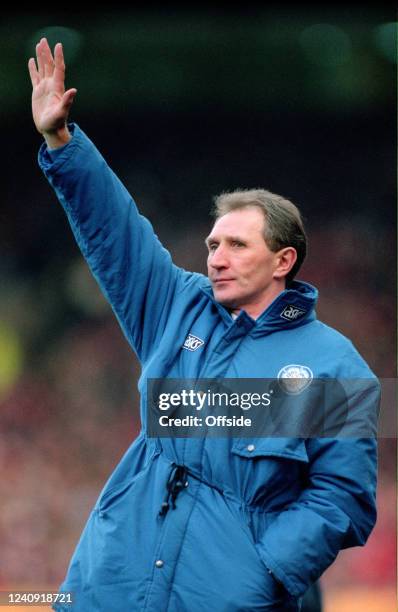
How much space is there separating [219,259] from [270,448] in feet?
1.58

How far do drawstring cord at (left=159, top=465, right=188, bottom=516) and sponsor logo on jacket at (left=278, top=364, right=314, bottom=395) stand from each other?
1.00 ft

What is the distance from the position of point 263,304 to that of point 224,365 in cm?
22

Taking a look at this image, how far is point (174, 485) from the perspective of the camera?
2.12 metres

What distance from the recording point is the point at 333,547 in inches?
84.8

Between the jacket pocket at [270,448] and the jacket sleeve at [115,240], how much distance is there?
358 millimetres

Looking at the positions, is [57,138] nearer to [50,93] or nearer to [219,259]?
[50,93]

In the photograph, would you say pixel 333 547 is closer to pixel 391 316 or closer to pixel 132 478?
pixel 132 478

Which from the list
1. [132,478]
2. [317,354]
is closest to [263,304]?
[317,354]

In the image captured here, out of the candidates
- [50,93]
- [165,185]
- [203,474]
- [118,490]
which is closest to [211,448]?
[203,474]

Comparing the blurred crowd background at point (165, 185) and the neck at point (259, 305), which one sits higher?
the blurred crowd background at point (165, 185)

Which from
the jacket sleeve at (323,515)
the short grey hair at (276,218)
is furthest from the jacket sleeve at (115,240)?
the jacket sleeve at (323,515)

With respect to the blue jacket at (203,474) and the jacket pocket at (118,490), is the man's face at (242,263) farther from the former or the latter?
the jacket pocket at (118,490)

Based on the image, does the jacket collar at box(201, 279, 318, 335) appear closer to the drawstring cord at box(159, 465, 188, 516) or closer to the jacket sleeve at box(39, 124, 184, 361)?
the jacket sleeve at box(39, 124, 184, 361)

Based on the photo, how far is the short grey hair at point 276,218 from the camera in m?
2.42
